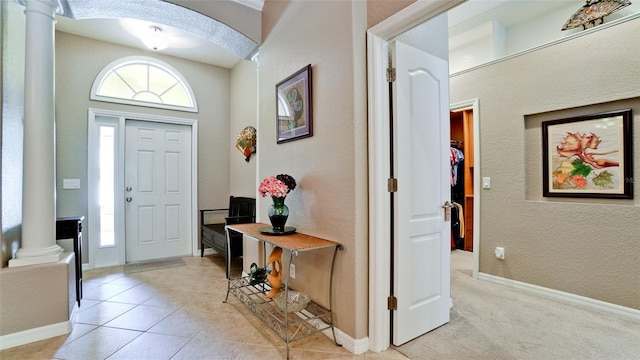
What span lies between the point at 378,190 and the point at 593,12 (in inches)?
Answer: 107

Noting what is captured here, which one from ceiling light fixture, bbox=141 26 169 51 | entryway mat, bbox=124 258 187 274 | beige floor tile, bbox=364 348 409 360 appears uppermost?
ceiling light fixture, bbox=141 26 169 51

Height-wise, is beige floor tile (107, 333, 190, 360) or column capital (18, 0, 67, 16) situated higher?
column capital (18, 0, 67, 16)

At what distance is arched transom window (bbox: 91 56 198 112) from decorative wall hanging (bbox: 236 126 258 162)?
0.90 metres

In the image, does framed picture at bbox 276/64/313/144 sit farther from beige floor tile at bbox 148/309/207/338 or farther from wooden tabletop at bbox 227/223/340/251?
beige floor tile at bbox 148/309/207/338

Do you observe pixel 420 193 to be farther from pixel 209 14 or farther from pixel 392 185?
pixel 209 14

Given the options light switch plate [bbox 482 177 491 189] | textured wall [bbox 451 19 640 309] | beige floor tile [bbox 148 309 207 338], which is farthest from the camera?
light switch plate [bbox 482 177 491 189]

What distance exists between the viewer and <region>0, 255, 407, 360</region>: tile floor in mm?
1891

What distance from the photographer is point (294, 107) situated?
249cm

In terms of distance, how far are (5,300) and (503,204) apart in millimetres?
4234

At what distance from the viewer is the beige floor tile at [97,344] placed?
1.89 m

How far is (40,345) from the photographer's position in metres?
2.00

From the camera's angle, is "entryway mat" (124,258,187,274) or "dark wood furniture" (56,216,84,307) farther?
"entryway mat" (124,258,187,274)

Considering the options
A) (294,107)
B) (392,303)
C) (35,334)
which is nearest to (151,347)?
(35,334)

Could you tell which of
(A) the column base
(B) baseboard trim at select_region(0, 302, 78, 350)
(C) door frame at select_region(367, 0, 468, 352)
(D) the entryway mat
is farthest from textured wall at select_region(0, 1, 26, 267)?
(C) door frame at select_region(367, 0, 468, 352)
